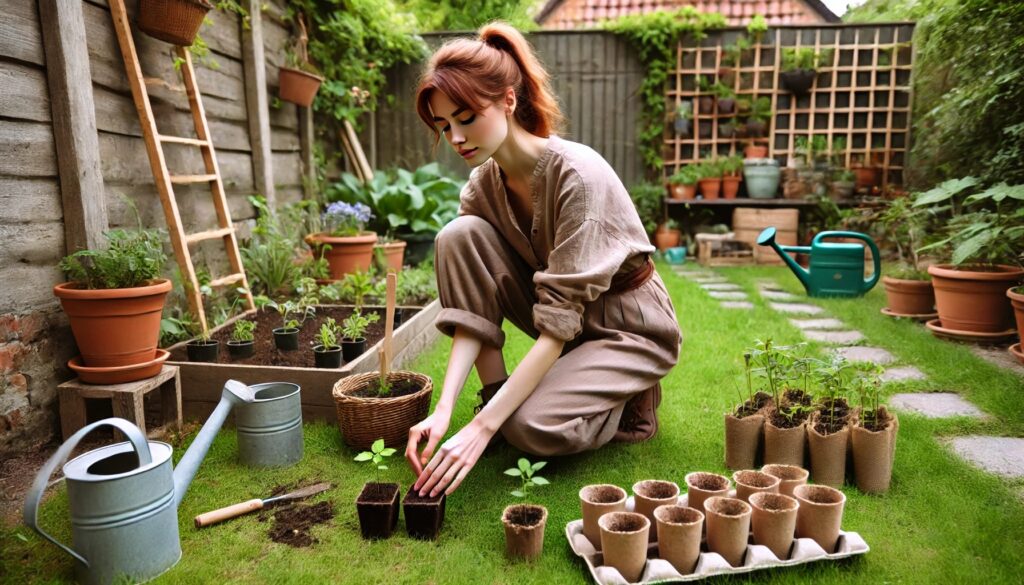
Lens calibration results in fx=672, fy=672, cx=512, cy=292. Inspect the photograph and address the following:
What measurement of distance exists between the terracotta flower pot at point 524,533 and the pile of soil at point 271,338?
1315 millimetres

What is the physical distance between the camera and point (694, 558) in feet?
4.45

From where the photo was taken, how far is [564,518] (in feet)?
5.38

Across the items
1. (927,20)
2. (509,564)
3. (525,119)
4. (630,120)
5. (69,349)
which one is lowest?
(509,564)

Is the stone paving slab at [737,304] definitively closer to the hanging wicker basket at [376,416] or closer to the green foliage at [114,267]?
the hanging wicker basket at [376,416]

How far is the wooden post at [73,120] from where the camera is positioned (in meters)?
2.15

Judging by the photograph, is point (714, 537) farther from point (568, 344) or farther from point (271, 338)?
point (271, 338)

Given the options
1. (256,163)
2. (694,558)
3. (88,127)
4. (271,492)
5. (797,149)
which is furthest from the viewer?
(797,149)

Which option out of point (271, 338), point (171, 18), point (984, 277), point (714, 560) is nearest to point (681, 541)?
point (714, 560)

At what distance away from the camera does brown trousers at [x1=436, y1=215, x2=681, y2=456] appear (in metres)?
1.79

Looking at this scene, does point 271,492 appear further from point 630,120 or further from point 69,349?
point 630,120

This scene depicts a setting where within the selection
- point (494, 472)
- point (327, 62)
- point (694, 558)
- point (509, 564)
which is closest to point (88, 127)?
point (494, 472)

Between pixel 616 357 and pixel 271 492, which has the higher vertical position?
pixel 616 357

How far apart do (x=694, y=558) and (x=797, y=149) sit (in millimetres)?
5953

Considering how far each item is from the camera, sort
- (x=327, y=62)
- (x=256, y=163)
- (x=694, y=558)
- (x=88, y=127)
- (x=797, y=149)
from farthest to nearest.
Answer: (x=797, y=149), (x=327, y=62), (x=256, y=163), (x=88, y=127), (x=694, y=558)
